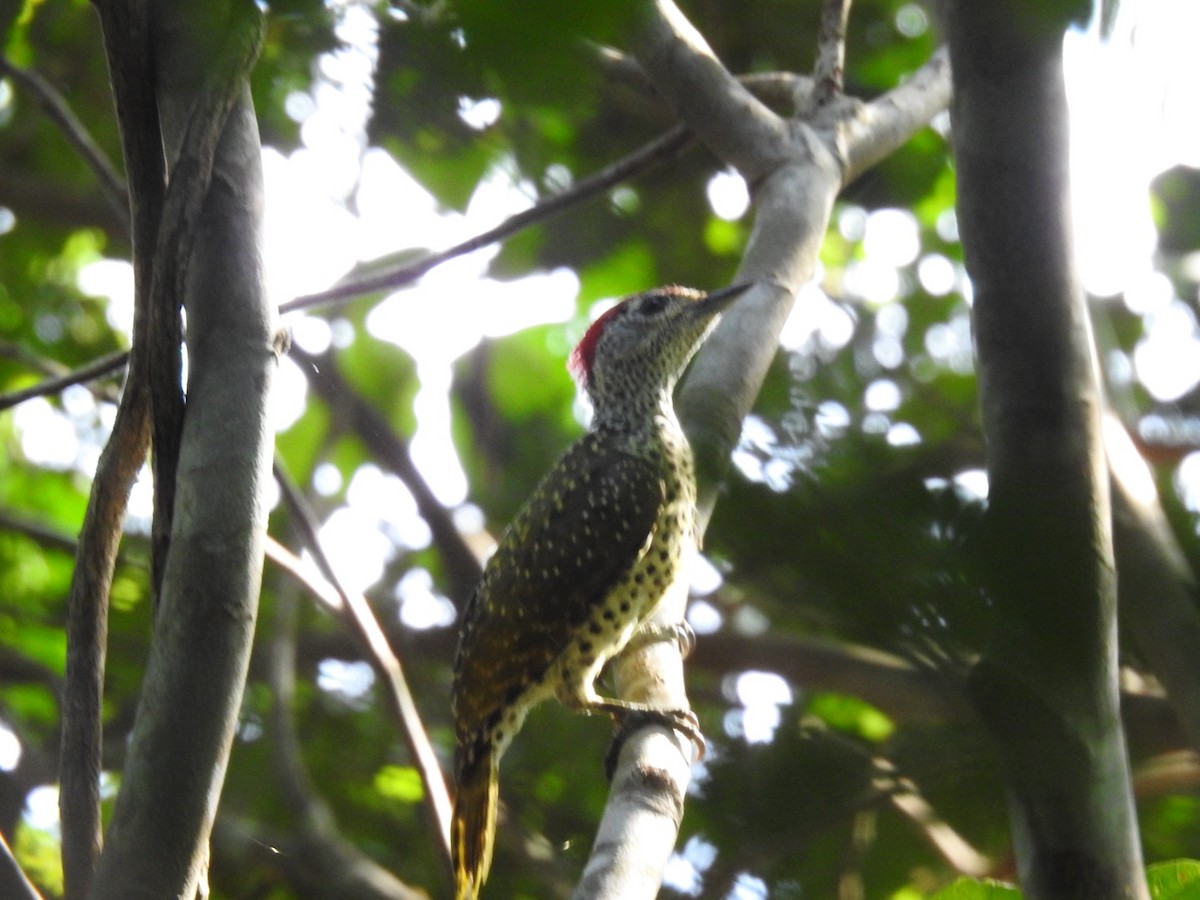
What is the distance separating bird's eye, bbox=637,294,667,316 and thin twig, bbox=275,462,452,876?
1340mm

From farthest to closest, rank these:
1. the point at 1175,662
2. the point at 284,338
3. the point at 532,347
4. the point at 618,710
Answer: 1. the point at 532,347
2. the point at 618,710
3. the point at 284,338
4. the point at 1175,662

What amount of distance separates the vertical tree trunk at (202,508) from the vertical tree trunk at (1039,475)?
784 millimetres

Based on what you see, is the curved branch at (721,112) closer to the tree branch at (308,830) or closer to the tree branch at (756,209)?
the tree branch at (756,209)

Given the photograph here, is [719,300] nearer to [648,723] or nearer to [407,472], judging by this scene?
[407,472]

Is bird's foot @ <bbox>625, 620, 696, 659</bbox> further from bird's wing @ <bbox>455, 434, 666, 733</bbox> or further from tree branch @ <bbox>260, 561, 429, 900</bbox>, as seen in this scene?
tree branch @ <bbox>260, 561, 429, 900</bbox>

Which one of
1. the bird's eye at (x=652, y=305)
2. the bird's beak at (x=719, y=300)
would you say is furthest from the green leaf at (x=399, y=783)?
the bird's beak at (x=719, y=300)

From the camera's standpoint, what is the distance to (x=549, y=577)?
147 inches

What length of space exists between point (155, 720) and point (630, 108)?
3.92m

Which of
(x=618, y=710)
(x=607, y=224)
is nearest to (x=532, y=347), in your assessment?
(x=607, y=224)

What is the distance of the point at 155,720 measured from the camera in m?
1.54

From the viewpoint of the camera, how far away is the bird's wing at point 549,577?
12.0ft

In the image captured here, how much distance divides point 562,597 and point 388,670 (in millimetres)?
508

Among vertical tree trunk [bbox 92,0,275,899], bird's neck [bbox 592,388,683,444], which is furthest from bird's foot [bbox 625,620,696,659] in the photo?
vertical tree trunk [bbox 92,0,275,899]

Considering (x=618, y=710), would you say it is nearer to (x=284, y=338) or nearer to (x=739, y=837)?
(x=284, y=338)
